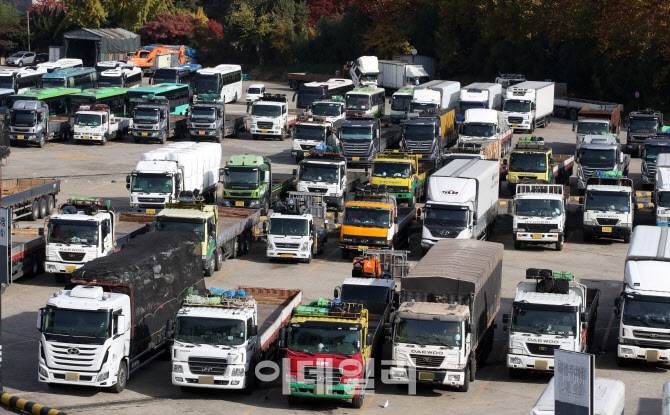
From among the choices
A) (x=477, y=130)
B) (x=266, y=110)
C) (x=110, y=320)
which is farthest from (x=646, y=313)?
(x=266, y=110)

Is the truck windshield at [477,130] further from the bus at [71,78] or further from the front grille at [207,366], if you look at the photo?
the front grille at [207,366]

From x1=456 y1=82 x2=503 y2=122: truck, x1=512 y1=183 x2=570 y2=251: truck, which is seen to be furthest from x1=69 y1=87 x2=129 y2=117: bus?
x1=512 y1=183 x2=570 y2=251: truck

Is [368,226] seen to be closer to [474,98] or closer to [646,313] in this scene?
[646,313]

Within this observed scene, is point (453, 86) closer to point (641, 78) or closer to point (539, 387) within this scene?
point (641, 78)

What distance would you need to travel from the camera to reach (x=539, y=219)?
43750 mm

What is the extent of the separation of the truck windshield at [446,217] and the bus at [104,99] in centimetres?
3320

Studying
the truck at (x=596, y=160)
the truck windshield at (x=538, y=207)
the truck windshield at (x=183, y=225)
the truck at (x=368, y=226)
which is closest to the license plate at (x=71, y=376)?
the truck windshield at (x=183, y=225)

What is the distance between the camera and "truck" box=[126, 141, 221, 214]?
149 feet

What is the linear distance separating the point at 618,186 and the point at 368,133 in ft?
54.8

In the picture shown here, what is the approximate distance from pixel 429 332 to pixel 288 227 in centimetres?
1498

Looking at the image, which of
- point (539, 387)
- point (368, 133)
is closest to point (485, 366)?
point (539, 387)

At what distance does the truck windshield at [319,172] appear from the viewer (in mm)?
48469

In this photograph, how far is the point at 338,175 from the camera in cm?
4847

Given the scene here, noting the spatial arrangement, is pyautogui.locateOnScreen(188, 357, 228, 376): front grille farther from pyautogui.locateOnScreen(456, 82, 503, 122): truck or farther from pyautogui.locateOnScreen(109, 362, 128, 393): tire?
pyautogui.locateOnScreen(456, 82, 503, 122): truck
